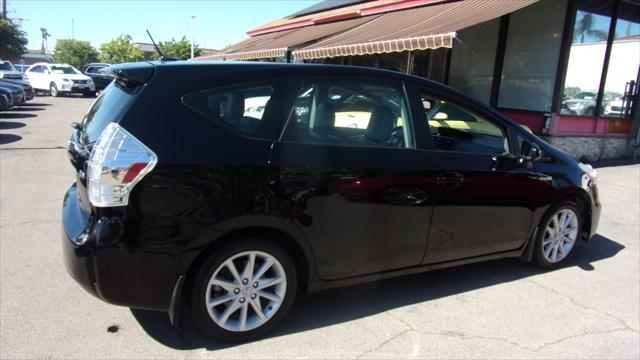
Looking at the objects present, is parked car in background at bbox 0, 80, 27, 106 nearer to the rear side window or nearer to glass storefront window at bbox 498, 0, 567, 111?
glass storefront window at bbox 498, 0, 567, 111

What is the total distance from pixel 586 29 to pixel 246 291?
35.3 ft

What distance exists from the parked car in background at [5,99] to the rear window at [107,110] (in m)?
13.1

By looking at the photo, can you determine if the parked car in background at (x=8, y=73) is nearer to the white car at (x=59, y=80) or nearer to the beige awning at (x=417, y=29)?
the white car at (x=59, y=80)

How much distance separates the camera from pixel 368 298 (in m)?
3.77

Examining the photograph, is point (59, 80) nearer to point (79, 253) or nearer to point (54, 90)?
point (54, 90)

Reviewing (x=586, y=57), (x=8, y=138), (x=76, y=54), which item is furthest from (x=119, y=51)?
(x=586, y=57)

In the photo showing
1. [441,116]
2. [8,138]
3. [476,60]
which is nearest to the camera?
[441,116]

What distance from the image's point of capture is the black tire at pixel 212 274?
2865mm

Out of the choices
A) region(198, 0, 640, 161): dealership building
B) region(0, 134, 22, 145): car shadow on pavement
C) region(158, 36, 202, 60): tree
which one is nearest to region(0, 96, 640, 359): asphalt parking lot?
region(198, 0, 640, 161): dealership building

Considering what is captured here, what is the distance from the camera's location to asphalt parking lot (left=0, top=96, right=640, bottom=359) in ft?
9.89

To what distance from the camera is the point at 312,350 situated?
3.02 metres

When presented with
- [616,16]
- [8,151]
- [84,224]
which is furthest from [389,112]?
[616,16]

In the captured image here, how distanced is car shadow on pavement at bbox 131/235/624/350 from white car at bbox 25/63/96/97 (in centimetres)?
2565

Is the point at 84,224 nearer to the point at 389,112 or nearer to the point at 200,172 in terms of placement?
the point at 200,172
